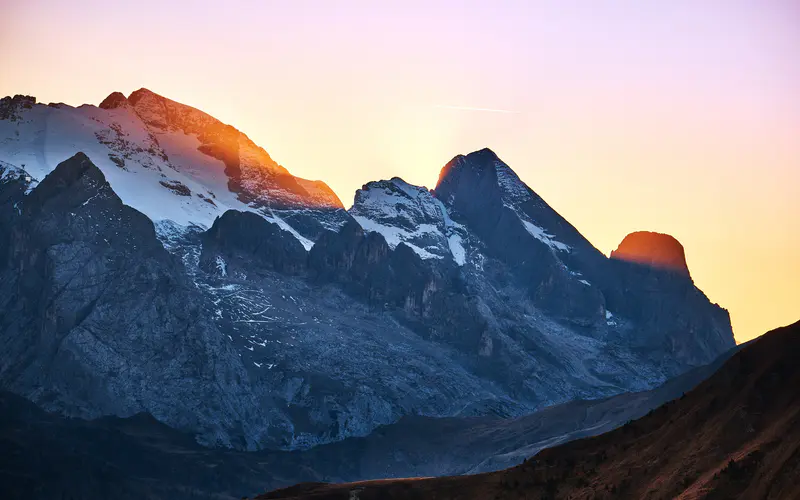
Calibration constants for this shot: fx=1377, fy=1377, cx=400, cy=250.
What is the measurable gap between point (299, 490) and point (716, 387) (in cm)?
5960

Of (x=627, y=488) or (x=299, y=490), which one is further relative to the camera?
(x=299, y=490)

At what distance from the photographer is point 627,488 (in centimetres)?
12669

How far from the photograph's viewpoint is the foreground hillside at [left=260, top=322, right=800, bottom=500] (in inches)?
4361

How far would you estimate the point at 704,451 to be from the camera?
400 ft

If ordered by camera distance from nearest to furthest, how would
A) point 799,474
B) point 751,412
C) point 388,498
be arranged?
point 799,474 < point 751,412 < point 388,498

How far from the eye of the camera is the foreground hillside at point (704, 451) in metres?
111

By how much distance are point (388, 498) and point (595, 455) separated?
102 feet

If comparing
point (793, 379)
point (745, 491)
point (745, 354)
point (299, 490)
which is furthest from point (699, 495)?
point (299, 490)

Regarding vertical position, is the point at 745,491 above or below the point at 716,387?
below

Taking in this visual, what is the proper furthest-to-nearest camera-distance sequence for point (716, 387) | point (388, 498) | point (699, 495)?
1. point (388, 498)
2. point (716, 387)
3. point (699, 495)

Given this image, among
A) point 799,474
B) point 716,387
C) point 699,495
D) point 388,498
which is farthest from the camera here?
point 388,498

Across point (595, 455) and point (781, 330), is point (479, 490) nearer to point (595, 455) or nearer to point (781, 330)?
point (595, 455)

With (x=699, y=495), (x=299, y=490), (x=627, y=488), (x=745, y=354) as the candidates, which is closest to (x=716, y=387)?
(x=745, y=354)

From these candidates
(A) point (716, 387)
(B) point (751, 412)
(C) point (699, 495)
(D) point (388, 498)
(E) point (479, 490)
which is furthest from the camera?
(D) point (388, 498)
